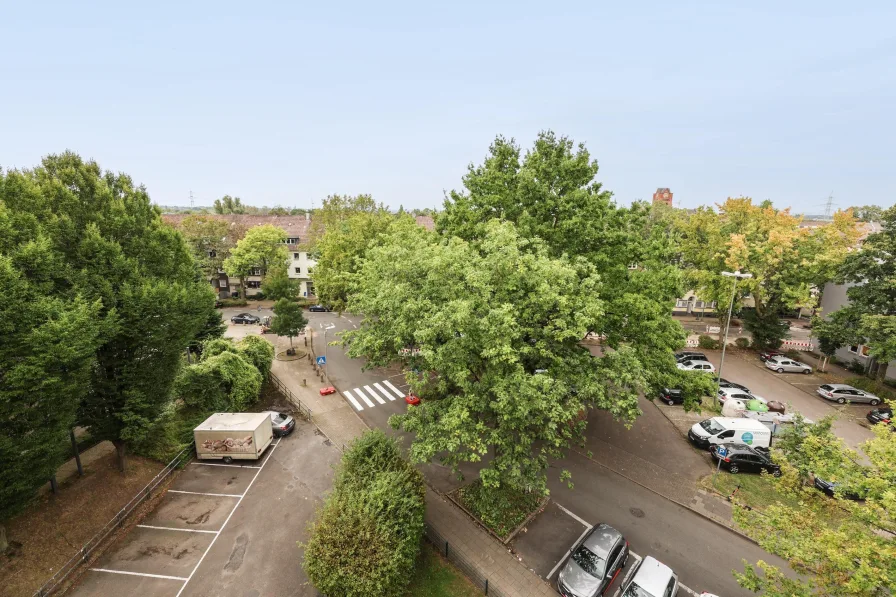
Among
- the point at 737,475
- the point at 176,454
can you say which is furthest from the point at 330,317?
the point at 737,475

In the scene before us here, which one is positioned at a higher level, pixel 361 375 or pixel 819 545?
pixel 819 545

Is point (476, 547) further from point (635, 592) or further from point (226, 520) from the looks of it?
point (226, 520)

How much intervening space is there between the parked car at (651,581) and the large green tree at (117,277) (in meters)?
19.5

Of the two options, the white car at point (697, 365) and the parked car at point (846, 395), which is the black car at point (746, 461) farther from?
the parked car at point (846, 395)

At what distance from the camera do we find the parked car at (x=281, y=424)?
22.9 metres

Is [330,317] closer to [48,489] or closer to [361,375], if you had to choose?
[361,375]

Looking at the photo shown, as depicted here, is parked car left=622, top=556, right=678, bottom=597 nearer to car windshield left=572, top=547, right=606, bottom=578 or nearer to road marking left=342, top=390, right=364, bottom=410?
car windshield left=572, top=547, right=606, bottom=578

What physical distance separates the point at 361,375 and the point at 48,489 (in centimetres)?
1809

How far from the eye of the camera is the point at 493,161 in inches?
800

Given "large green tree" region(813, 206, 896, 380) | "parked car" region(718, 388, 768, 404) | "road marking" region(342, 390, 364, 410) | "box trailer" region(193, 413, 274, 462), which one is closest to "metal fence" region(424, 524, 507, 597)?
"box trailer" region(193, 413, 274, 462)

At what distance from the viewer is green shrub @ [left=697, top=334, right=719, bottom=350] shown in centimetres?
3859

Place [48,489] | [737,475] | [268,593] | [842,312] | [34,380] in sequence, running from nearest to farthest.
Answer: [34,380] < [268,593] < [48,489] < [737,475] < [842,312]

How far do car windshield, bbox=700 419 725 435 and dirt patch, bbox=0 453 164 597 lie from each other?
93.1ft

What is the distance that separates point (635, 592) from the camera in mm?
12891
